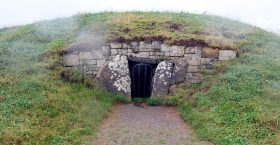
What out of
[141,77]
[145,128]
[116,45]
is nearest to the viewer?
[145,128]

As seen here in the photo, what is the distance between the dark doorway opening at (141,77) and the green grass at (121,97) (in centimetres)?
91

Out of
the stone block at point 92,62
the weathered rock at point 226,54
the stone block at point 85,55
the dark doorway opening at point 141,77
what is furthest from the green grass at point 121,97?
the dark doorway opening at point 141,77

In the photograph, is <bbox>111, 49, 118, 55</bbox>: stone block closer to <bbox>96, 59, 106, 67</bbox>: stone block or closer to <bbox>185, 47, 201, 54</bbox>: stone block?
<bbox>96, 59, 106, 67</bbox>: stone block

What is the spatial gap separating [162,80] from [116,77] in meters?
1.35

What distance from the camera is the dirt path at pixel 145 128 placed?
332 inches

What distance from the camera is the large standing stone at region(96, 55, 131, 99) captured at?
12047 millimetres

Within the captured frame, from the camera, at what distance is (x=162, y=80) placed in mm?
12219

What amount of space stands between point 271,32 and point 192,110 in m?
6.35

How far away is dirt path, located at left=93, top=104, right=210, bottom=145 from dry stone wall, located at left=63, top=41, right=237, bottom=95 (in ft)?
5.17

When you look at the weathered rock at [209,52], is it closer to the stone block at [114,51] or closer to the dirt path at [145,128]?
the dirt path at [145,128]

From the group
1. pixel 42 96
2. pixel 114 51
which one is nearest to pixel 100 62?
pixel 114 51

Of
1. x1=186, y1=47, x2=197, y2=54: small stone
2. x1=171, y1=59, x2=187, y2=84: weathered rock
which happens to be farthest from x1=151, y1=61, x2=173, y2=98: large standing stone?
x1=186, y1=47, x2=197, y2=54: small stone

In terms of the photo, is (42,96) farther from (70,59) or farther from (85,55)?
(85,55)

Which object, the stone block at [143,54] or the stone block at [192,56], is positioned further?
the stone block at [143,54]
